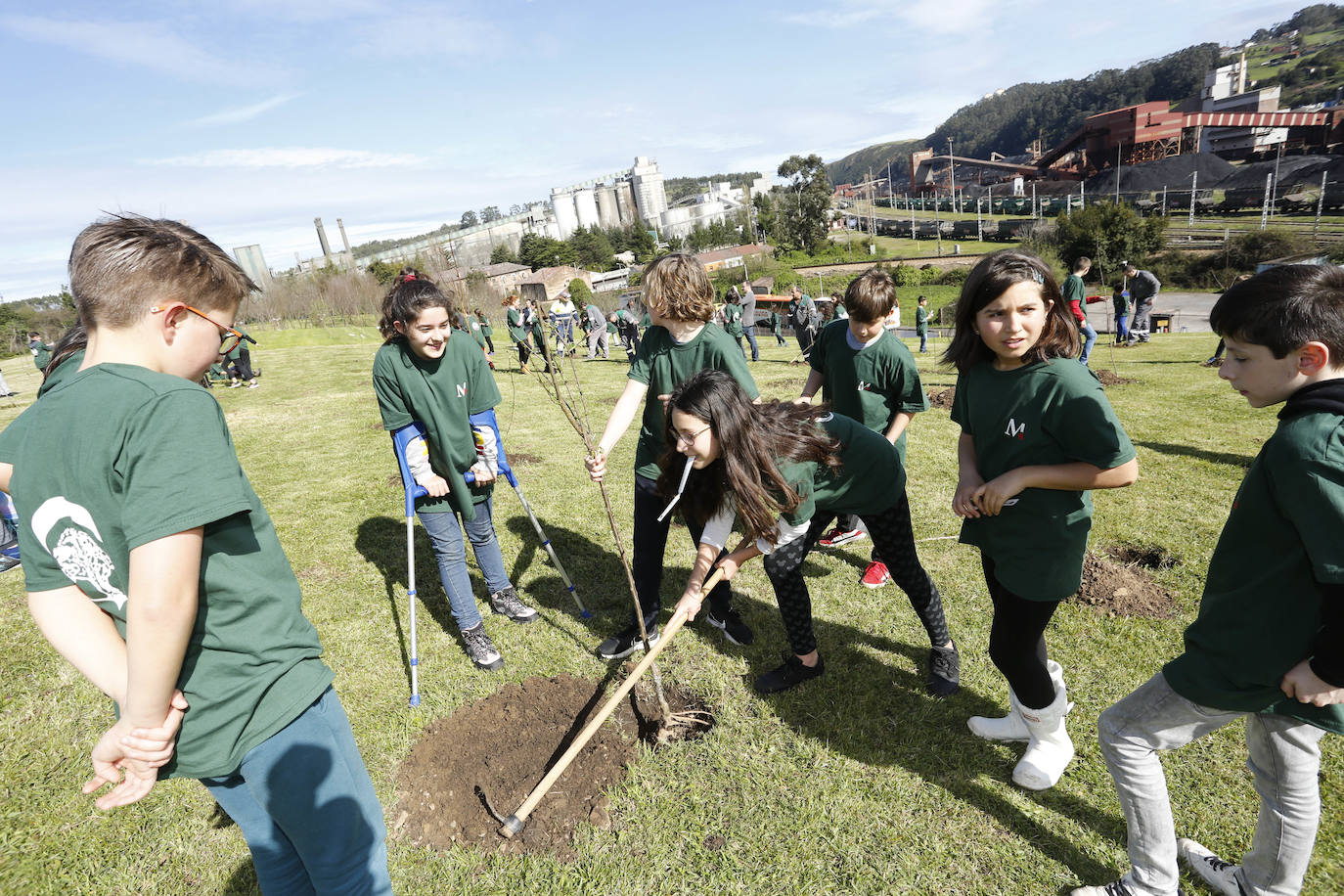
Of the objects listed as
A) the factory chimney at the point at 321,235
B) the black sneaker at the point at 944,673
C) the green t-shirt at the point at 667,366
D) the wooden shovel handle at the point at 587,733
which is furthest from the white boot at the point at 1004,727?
the factory chimney at the point at 321,235

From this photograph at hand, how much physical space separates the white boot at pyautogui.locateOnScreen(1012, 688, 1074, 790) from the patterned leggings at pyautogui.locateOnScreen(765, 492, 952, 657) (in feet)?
2.05

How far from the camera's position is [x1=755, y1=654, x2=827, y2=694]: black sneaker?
3602mm

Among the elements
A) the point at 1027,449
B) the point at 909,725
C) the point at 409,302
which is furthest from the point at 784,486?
the point at 409,302

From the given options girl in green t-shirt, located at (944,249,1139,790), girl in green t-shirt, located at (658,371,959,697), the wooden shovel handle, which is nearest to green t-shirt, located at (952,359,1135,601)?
girl in green t-shirt, located at (944,249,1139,790)

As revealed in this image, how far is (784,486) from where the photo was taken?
2529 mm

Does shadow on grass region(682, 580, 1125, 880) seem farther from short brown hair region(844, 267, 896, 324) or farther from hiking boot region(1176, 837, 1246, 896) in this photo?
short brown hair region(844, 267, 896, 324)

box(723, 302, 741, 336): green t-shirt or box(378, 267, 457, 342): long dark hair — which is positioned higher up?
box(378, 267, 457, 342): long dark hair

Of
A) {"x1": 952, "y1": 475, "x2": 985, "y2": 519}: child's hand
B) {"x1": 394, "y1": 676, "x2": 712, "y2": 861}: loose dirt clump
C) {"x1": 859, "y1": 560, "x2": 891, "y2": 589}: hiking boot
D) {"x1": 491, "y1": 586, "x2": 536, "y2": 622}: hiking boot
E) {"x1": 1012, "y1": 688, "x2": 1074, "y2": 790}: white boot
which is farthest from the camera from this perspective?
{"x1": 859, "y1": 560, "x2": 891, "y2": 589}: hiking boot

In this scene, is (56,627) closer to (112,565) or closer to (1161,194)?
(112,565)

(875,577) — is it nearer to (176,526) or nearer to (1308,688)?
(1308,688)

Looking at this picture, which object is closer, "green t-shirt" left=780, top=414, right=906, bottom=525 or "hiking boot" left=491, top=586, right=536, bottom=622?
"green t-shirt" left=780, top=414, right=906, bottom=525

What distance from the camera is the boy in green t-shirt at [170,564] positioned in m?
1.26

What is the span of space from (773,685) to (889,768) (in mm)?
765

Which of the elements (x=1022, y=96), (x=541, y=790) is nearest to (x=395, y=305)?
(x=541, y=790)
